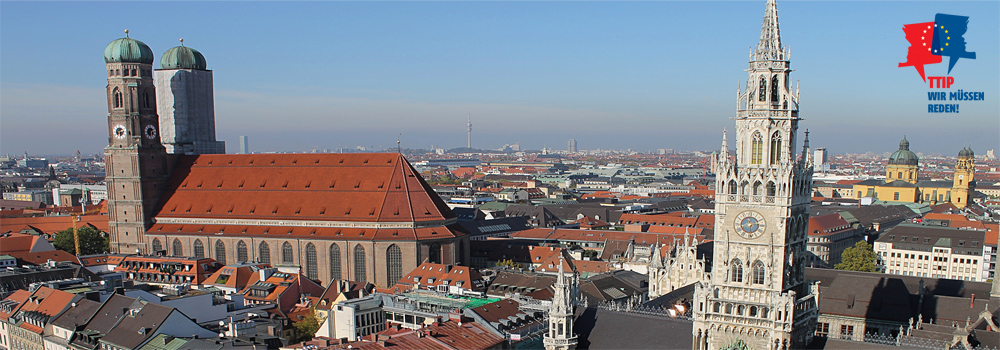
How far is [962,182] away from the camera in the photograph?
188 metres

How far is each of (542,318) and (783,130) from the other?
2588 centimetres

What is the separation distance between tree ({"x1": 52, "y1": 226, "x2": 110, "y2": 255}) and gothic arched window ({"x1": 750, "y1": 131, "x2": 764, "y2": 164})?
106 meters

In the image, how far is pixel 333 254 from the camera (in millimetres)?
97250

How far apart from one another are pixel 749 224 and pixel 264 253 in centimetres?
7451

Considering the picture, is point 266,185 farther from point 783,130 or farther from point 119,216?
point 783,130

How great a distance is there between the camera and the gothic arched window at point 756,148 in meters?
39.0

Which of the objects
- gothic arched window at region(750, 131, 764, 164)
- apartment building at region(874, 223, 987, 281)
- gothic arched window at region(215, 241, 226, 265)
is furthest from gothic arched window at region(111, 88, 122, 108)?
apartment building at region(874, 223, 987, 281)

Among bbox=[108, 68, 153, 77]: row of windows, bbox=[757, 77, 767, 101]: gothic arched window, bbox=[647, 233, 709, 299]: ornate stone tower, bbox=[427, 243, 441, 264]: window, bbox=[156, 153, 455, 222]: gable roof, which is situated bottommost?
bbox=[427, 243, 441, 264]: window

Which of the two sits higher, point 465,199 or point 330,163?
point 330,163

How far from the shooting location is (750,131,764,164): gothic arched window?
3903 centimetres

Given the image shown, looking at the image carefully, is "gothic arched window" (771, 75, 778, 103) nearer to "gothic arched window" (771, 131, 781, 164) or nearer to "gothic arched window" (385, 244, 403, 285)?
"gothic arched window" (771, 131, 781, 164)

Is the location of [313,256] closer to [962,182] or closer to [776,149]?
[776,149]

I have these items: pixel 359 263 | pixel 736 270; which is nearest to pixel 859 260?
pixel 359 263

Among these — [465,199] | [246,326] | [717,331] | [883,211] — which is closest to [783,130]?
[717,331]
